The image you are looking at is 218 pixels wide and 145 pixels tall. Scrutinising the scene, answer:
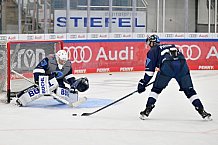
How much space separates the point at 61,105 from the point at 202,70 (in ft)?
23.2

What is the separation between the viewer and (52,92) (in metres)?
7.90

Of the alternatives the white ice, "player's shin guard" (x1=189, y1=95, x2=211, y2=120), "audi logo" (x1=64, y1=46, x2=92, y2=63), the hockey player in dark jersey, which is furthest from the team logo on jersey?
"audi logo" (x1=64, y1=46, x2=92, y2=63)

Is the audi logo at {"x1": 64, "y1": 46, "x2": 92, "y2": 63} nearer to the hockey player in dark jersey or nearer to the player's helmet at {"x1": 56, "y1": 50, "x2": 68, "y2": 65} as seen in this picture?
the player's helmet at {"x1": 56, "y1": 50, "x2": 68, "y2": 65}

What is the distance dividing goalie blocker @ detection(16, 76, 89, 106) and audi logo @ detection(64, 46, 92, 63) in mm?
5293

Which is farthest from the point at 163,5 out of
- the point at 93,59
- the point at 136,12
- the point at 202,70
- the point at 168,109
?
the point at 168,109

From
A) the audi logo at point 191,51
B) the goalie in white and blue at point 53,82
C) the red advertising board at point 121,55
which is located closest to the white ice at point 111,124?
the goalie in white and blue at point 53,82

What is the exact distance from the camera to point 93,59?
1352cm

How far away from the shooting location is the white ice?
5.53 meters

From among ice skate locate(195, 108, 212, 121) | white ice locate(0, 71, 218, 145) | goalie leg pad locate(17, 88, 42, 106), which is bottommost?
white ice locate(0, 71, 218, 145)

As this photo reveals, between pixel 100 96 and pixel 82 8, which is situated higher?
pixel 82 8

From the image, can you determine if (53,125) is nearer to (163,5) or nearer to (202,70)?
(202,70)

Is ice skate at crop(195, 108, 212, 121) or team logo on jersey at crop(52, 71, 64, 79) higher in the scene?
team logo on jersey at crop(52, 71, 64, 79)

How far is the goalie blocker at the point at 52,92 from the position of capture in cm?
780

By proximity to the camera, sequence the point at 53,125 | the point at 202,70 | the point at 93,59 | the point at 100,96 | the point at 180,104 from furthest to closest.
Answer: the point at 202,70 < the point at 93,59 < the point at 100,96 < the point at 180,104 < the point at 53,125
